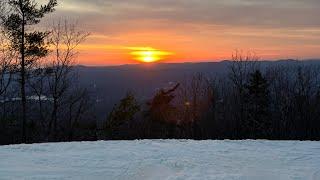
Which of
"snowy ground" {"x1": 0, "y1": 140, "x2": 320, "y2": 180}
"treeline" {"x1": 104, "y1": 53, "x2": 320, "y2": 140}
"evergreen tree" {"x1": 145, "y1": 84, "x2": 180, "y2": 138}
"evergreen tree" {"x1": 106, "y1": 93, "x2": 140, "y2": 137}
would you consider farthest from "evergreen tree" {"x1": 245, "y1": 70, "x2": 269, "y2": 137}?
"snowy ground" {"x1": 0, "y1": 140, "x2": 320, "y2": 180}

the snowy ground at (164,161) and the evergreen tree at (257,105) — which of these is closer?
the snowy ground at (164,161)

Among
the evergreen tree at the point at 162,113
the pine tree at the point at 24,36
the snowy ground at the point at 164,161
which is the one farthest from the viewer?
the evergreen tree at the point at 162,113

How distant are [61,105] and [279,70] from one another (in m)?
25.3

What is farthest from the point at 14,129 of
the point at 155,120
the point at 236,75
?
the point at 236,75

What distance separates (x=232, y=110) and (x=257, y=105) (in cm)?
331

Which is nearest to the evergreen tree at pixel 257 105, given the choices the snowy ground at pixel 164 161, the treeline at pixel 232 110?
the treeline at pixel 232 110

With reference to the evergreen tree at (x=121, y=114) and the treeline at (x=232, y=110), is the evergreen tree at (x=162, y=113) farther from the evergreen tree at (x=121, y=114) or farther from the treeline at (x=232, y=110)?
the evergreen tree at (x=121, y=114)

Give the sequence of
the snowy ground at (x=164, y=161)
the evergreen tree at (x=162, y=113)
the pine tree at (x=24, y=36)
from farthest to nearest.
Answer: the evergreen tree at (x=162, y=113)
the pine tree at (x=24, y=36)
the snowy ground at (x=164, y=161)

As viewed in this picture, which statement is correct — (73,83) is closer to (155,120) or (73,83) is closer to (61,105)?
(61,105)

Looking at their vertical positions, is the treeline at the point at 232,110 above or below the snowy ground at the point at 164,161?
below

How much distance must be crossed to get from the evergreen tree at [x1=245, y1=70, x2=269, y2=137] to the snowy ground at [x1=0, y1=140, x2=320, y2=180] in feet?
81.4

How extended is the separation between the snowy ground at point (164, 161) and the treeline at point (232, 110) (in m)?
24.8

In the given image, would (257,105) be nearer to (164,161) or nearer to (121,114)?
(121,114)

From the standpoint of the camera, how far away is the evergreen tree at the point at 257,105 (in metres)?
38.6
